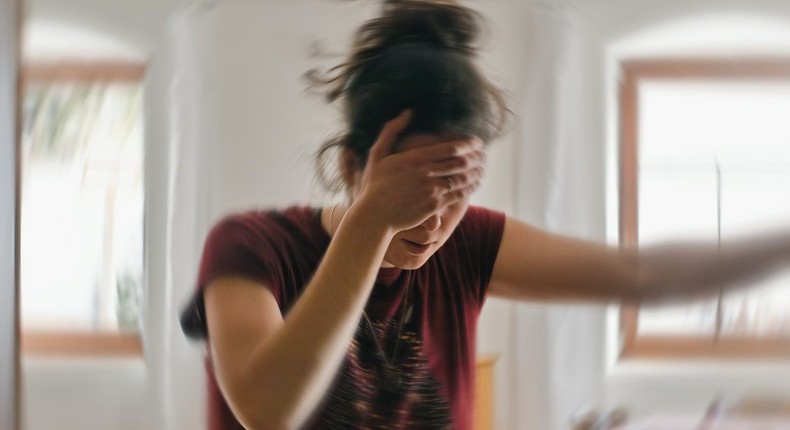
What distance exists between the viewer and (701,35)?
76 centimetres

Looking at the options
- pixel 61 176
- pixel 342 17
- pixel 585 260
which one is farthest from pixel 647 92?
pixel 61 176

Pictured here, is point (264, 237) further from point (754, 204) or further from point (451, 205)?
point (754, 204)

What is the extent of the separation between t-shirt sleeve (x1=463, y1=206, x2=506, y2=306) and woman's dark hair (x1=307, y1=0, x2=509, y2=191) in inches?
3.2

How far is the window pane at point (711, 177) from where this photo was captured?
75 centimetres

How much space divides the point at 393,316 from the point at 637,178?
0.30 m

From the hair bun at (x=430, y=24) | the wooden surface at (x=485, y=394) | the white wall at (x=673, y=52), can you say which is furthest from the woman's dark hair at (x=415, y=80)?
the wooden surface at (x=485, y=394)

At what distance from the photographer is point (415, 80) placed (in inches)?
28.3

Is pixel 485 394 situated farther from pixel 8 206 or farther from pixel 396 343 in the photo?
pixel 8 206

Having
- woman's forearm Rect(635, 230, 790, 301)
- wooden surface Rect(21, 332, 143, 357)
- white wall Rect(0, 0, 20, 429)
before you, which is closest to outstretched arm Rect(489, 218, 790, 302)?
woman's forearm Rect(635, 230, 790, 301)

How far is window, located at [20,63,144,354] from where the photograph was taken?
774 millimetres

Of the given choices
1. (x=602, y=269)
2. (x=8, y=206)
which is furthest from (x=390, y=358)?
(x=8, y=206)

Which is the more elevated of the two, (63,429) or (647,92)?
(647,92)

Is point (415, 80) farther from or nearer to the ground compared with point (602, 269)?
farther from the ground

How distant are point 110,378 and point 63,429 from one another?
8 centimetres
